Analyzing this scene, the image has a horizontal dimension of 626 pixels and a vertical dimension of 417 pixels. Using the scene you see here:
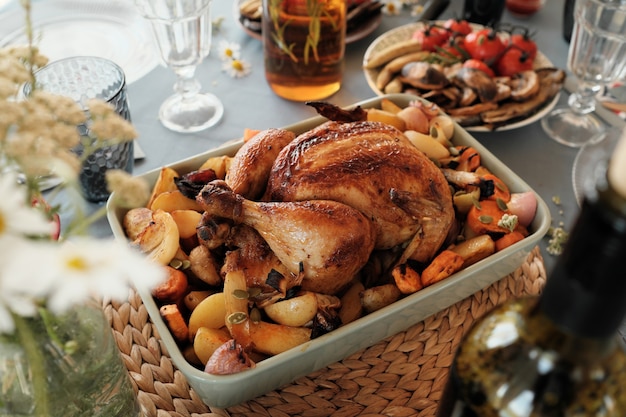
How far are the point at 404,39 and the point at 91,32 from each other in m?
0.81

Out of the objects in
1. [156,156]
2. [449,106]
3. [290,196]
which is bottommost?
[156,156]

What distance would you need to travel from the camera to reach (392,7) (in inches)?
69.8

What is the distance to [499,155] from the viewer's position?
4.47ft

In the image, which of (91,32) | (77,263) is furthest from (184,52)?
(77,263)

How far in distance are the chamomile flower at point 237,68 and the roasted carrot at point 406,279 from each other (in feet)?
2.79

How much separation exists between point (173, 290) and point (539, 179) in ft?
2.72

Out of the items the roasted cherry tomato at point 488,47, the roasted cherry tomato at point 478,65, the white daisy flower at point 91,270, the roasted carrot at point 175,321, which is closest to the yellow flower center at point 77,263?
the white daisy flower at point 91,270

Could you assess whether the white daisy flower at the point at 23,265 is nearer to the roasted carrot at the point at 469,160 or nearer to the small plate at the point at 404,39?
the roasted carrot at the point at 469,160

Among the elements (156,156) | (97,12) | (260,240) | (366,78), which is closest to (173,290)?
(260,240)

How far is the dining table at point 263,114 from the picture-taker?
4.29ft

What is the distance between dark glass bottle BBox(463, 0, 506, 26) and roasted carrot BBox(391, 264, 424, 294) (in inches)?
40.5

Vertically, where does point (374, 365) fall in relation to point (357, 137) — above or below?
below

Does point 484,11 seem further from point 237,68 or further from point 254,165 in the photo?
point 254,165

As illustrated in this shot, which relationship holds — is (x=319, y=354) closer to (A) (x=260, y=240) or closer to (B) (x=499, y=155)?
(A) (x=260, y=240)
